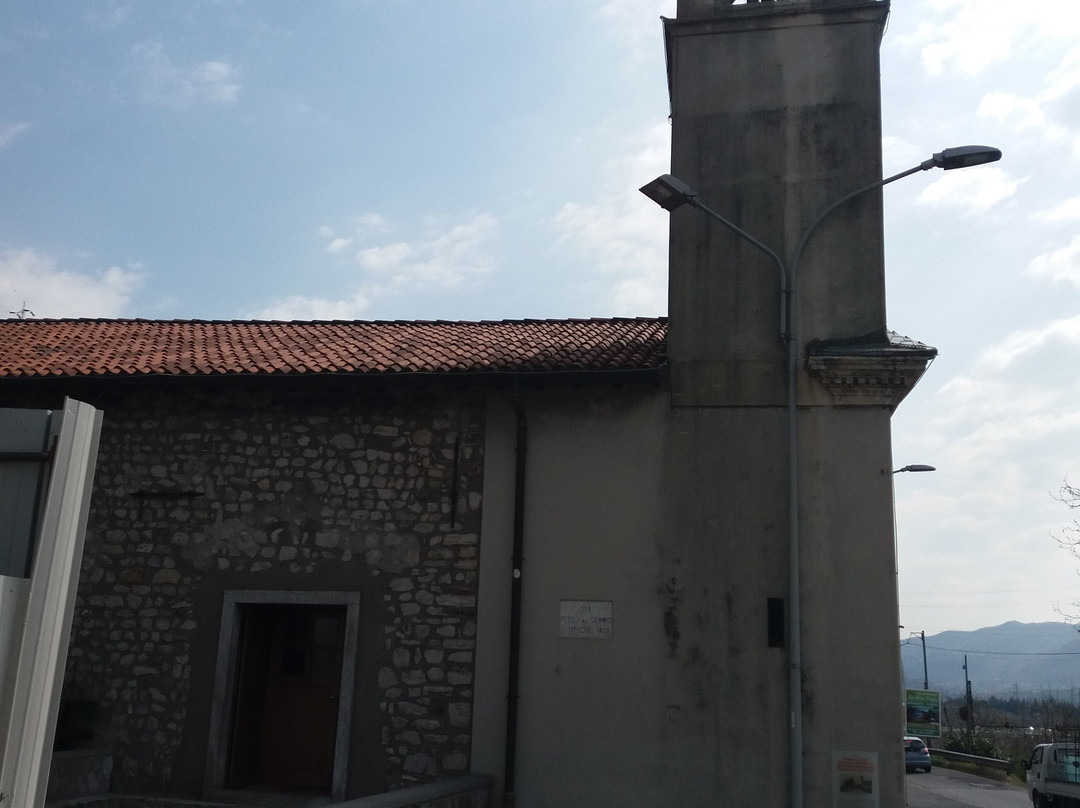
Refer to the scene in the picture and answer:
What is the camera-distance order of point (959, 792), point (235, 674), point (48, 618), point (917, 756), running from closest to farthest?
point (48, 618) < point (235, 674) < point (959, 792) < point (917, 756)

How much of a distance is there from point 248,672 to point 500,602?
289 cm

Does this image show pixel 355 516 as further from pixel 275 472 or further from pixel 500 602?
pixel 500 602

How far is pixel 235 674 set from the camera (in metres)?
10.6

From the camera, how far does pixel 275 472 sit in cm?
1102

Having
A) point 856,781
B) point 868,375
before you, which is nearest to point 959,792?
point 856,781

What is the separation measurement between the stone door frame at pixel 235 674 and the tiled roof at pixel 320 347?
2.41 meters

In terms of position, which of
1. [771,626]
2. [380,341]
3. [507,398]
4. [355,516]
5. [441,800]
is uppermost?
[380,341]

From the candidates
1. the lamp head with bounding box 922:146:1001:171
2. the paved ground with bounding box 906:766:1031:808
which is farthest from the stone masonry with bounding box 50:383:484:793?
the paved ground with bounding box 906:766:1031:808

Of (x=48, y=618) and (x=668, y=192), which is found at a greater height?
(x=668, y=192)

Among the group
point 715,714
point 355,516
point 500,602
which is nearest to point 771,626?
point 715,714

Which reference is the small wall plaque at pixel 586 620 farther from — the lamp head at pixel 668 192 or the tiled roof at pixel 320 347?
the lamp head at pixel 668 192

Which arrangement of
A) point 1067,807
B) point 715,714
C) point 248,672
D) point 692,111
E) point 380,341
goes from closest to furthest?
point 715,714, point 248,672, point 692,111, point 380,341, point 1067,807

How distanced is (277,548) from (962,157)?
8.07 m

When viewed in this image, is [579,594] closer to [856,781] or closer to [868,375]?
[856,781]
